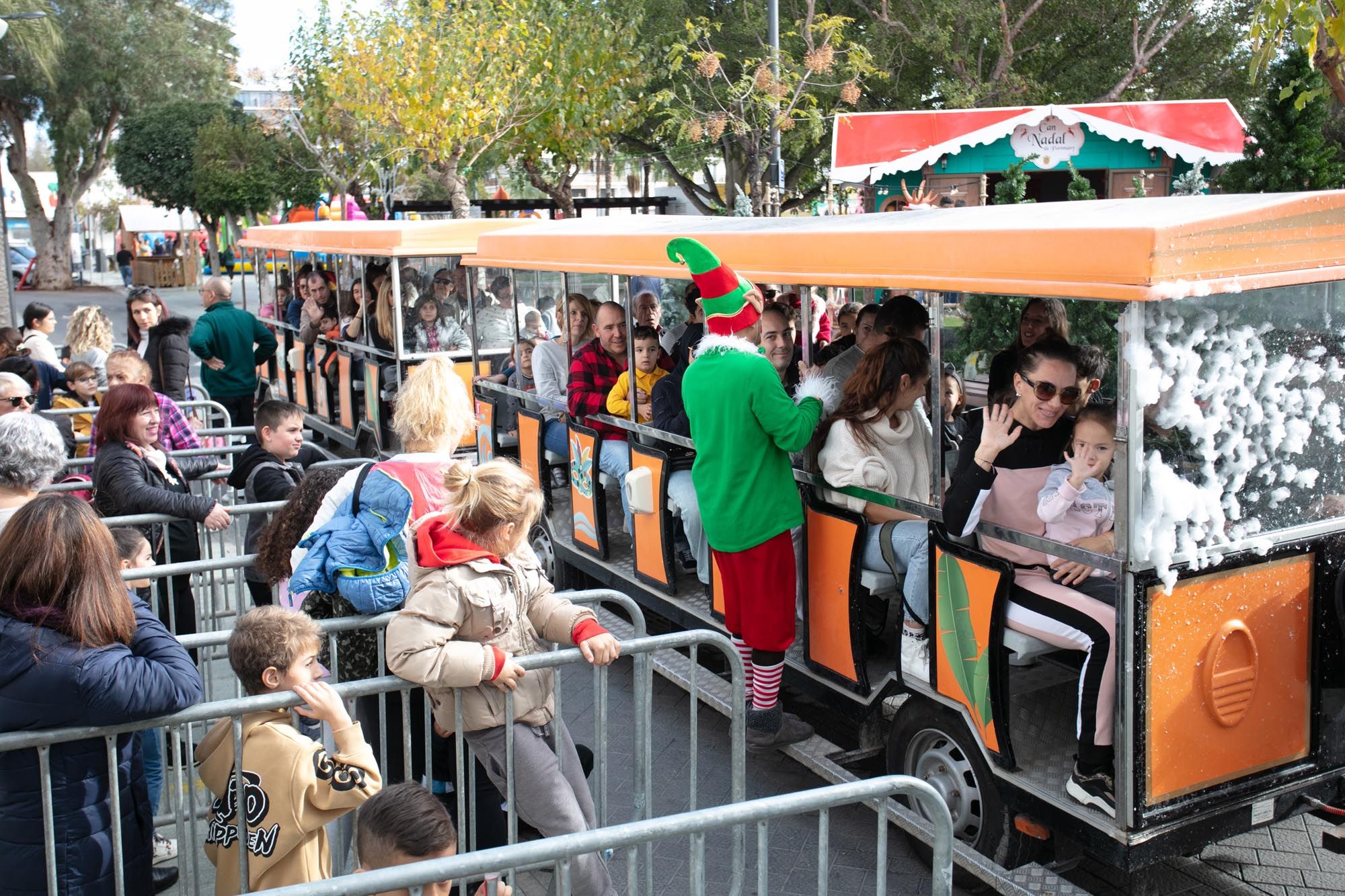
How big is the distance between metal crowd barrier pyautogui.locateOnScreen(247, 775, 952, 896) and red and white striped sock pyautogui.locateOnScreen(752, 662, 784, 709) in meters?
2.20

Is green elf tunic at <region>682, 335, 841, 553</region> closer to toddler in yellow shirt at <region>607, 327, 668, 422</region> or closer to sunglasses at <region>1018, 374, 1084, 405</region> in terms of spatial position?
sunglasses at <region>1018, 374, 1084, 405</region>

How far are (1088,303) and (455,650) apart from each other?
5.06 metres

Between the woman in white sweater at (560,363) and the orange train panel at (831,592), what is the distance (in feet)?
8.53

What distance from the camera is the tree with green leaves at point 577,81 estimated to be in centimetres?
2094

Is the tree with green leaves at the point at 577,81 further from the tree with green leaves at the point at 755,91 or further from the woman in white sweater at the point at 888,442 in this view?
the woman in white sweater at the point at 888,442

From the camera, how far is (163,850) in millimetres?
4727

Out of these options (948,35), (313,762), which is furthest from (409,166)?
(313,762)

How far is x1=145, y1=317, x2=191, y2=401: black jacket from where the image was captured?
9.27 m

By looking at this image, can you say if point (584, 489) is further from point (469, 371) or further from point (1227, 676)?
point (1227, 676)

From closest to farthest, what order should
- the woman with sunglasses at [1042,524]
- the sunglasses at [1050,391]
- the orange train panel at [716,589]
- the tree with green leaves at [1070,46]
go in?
the woman with sunglasses at [1042,524] → the sunglasses at [1050,391] → the orange train panel at [716,589] → the tree with green leaves at [1070,46]

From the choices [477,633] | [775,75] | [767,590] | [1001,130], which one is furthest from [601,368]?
[1001,130]

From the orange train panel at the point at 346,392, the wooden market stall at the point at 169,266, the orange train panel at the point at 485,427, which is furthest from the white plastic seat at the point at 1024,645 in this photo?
the wooden market stall at the point at 169,266

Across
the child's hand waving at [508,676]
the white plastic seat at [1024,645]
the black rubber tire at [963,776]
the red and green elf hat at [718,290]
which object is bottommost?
the black rubber tire at [963,776]

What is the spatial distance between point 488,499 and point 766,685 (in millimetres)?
2082
